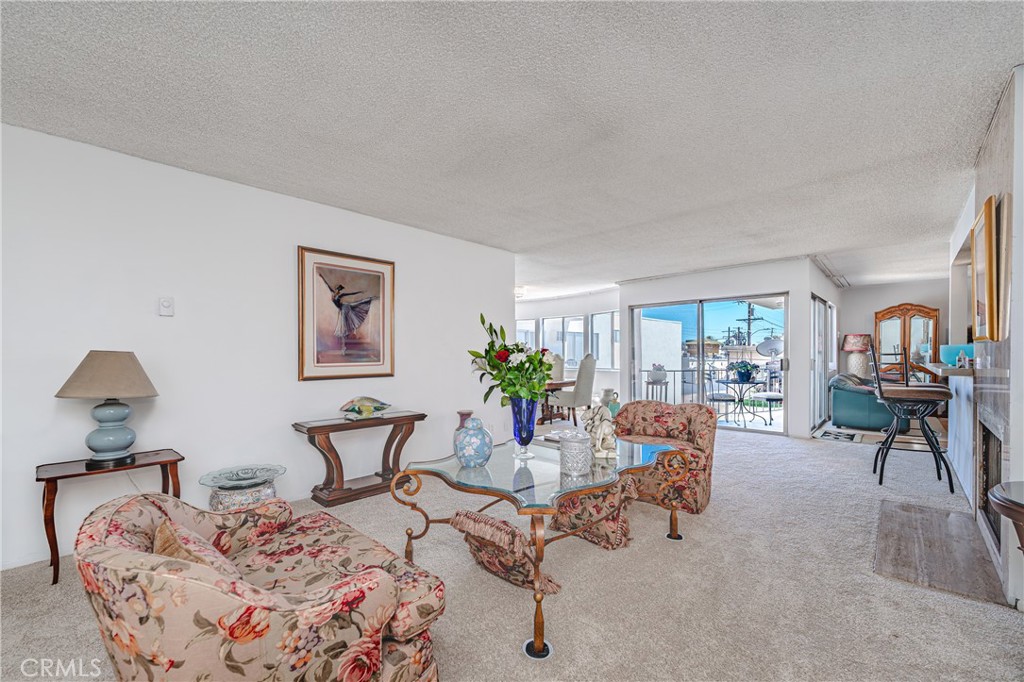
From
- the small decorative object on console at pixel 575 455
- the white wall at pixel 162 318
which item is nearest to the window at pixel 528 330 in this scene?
the white wall at pixel 162 318

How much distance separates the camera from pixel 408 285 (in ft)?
14.9

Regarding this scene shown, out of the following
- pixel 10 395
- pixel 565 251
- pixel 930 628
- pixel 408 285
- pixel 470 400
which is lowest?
pixel 930 628

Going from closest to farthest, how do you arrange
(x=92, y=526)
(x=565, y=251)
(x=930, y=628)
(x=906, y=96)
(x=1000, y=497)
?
(x=92, y=526)
(x=1000, y=497)
(x=930, y=628)
(x=906, y=96)
(x=565, y=251)

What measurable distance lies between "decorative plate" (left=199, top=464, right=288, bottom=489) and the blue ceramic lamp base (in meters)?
→ 0.44

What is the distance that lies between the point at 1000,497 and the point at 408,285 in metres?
4.15

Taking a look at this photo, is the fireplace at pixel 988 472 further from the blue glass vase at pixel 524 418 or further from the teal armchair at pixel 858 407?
the teal armchair at pixel 858 407

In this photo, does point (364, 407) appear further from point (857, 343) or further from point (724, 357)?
point (857, 343)

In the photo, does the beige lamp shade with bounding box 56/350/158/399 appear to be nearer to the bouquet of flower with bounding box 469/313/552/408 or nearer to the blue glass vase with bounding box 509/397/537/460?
the bouquet of flower with bounding box 469/313/552/408

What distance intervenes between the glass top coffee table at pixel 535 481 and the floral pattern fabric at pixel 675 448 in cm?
29

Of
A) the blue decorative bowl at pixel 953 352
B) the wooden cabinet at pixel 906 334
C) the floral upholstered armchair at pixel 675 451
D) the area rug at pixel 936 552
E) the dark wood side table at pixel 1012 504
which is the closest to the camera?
the dark wood side table at pixel 1012 504

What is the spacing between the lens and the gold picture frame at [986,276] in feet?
7.77

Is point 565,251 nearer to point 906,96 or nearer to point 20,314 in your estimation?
point 906,96

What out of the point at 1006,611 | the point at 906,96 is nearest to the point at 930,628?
the point at 1006,611

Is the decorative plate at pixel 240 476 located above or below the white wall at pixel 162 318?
below
